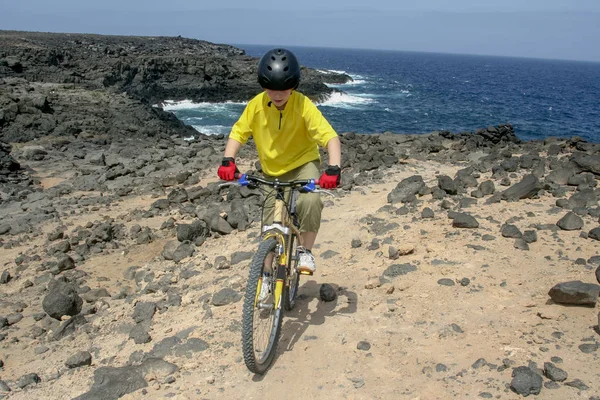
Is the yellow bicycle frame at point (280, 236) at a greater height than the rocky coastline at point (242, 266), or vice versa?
the yellow bicycle frame at point (280, 236)

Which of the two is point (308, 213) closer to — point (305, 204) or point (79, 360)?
point (305, 204)

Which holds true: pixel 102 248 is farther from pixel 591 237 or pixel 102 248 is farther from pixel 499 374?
pixel 591 237

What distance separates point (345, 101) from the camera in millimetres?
51625

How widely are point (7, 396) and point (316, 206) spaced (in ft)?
9.35

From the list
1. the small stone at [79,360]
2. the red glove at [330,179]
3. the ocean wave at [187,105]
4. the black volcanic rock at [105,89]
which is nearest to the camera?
the red glove at [330,179]

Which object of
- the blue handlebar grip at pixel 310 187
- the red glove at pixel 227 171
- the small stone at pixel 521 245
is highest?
the red glove at pixel 227 171

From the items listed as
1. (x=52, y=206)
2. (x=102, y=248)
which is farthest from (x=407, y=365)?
(x=52, y=206)

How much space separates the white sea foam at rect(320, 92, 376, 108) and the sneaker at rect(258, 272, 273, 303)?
45.2 metres

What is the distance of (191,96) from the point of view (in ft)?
153

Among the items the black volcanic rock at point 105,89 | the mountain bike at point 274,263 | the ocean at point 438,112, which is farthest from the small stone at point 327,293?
the ocean at point 438,112

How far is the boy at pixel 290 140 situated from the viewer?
368 centimetres

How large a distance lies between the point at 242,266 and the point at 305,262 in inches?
85.2

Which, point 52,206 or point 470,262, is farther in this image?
point 52,206

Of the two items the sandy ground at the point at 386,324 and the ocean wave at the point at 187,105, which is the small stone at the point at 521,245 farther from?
the ocean wave at the point at 187,105
